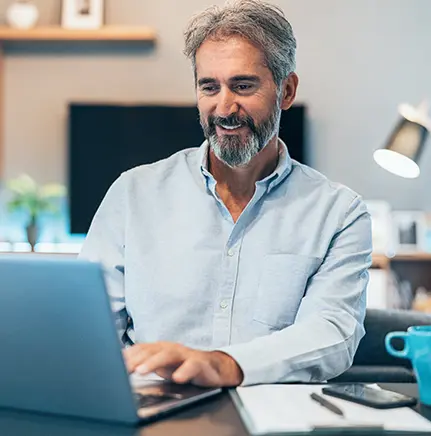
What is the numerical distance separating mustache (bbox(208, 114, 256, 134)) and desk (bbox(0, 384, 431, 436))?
71 centimetres

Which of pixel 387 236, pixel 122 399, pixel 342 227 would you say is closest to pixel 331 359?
pixel 342 227

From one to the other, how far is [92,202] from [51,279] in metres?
3.62

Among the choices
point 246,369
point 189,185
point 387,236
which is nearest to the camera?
point 246,369

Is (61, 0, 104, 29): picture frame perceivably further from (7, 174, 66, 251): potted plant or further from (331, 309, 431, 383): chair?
(331, 309, 431, 383): chair

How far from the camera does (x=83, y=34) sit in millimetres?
4414

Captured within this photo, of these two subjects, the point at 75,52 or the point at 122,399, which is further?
the point at 75,52

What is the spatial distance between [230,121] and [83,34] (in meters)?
3.02

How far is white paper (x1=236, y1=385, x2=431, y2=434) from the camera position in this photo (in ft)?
2.90

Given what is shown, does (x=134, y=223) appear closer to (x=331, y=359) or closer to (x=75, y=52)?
(x=331, y=359)

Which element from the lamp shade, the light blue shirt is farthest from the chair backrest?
the lamp shade

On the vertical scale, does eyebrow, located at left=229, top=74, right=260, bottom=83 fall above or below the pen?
above

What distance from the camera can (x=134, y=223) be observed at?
1.62 meters

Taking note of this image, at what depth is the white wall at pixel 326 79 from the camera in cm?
450

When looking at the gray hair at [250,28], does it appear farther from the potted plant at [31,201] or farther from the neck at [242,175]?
the potted plant at [31,201]
